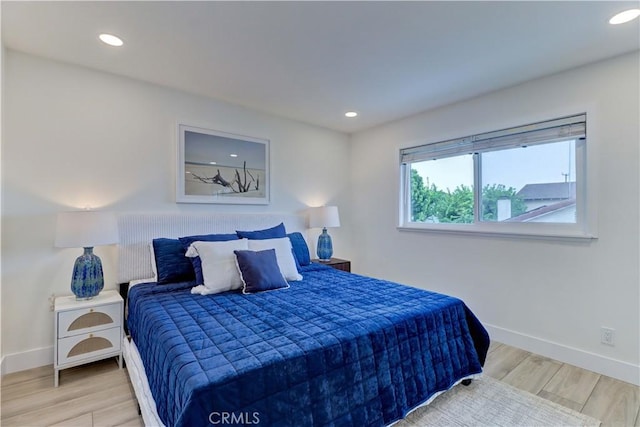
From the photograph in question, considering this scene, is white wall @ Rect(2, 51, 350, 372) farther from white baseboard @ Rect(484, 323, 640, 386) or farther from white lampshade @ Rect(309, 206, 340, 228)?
white baseboard @ Rect(484, 323, 640, 386)

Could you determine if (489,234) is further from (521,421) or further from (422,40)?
(422,40)

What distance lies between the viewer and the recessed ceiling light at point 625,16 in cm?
182

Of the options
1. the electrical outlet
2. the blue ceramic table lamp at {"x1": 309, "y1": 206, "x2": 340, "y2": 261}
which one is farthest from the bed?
the blue ceramic table lamp at {"x1": 309, "y1": 206, "x2": 340, "y2": 261}

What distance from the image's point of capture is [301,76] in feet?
8.77

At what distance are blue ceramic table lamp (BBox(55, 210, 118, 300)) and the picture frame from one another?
77cm

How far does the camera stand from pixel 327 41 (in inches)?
83.7

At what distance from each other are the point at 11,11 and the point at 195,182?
5.46ft

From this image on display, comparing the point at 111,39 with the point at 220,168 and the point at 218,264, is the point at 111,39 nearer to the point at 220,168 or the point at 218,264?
the point at 220,168

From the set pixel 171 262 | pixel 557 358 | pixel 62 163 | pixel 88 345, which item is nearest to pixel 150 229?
pixel 171 262

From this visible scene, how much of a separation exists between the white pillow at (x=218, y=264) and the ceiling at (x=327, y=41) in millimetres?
1474

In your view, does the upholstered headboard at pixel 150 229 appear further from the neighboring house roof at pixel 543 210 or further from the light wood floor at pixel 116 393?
the neighboring house roof at pixel 543 210

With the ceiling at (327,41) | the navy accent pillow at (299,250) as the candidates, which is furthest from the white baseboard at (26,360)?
the ceiling at (327,41)

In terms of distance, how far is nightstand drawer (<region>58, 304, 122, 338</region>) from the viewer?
7.11ft

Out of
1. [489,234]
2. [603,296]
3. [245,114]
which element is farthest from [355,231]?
[603,296]
